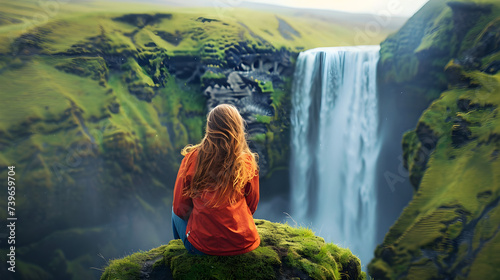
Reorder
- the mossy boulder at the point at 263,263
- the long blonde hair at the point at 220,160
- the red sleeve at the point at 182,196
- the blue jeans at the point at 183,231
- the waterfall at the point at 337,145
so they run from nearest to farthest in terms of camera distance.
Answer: the long blonde hair at the point at 220,160 → the red sleeve at the point at 182,196 → the mossy boulder at the point at 263,263 → the blue jeans at the point at 183,231 → the waterfall at the point at 337,145

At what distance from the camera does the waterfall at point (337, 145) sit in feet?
49.8

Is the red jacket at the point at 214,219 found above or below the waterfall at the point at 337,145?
above

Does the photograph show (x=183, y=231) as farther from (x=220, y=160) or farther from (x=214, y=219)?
(x=220, y=160)

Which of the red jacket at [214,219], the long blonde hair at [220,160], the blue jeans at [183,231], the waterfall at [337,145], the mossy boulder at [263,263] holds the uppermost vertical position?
the long blonde hair at [220,160]

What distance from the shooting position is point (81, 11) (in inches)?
669

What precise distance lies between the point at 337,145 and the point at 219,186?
1376 cm

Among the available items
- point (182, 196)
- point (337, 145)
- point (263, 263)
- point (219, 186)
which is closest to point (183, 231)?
point (182, 196)

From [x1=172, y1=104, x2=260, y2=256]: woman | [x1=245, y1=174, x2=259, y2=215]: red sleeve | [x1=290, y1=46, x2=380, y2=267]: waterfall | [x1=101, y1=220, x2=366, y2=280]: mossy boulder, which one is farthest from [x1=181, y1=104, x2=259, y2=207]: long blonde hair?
[x1=290, y1=46, x2=380, y2=267]: waterfall

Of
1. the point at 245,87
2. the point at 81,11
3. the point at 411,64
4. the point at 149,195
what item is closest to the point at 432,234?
the point at 411,64

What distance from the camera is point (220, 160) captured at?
3.50 meters

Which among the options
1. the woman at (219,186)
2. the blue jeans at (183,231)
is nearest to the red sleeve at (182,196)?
the woman at (219,186)

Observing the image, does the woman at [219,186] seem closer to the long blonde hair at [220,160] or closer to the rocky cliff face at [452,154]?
the long blonde hair at [220,160]

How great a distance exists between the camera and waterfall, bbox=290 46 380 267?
1519 cm

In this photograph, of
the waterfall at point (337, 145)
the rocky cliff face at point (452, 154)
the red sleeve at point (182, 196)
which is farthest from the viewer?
the waterfall at point (337, 145)
